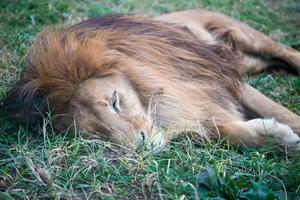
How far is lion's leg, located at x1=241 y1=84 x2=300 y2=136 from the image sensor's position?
3590 millimetres

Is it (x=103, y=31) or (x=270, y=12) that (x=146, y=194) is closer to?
(x=103, y=31)

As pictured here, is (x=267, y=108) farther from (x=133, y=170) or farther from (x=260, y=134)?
(x=133, y=170)

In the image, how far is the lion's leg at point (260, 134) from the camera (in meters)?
3.22

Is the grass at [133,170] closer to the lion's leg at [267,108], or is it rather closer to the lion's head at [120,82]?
the lion's head at [120,82]

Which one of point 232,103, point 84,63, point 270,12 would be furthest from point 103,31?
point 270,12

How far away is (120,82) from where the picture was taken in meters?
3.35

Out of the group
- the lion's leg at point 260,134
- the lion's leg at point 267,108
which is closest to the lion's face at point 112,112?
the lion's leg at point 260,134

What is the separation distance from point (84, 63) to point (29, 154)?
62cm

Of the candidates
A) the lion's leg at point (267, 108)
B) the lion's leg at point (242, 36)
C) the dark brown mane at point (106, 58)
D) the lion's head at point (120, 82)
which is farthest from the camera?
the lion's leg at point (242, 36)

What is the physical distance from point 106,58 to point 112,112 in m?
0.41

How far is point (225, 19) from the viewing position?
16.1 ft

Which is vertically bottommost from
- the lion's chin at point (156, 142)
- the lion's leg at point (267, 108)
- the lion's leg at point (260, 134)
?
the lion's leg at point (267, 108)

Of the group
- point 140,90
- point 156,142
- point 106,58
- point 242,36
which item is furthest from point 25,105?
point 242,36

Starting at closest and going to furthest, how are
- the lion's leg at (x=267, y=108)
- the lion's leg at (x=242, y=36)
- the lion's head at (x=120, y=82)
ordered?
the lion's head at (x=120, y=82) < the lion's leg at (x=267, y=108) < the lion's leg at (x=242, y=36)
